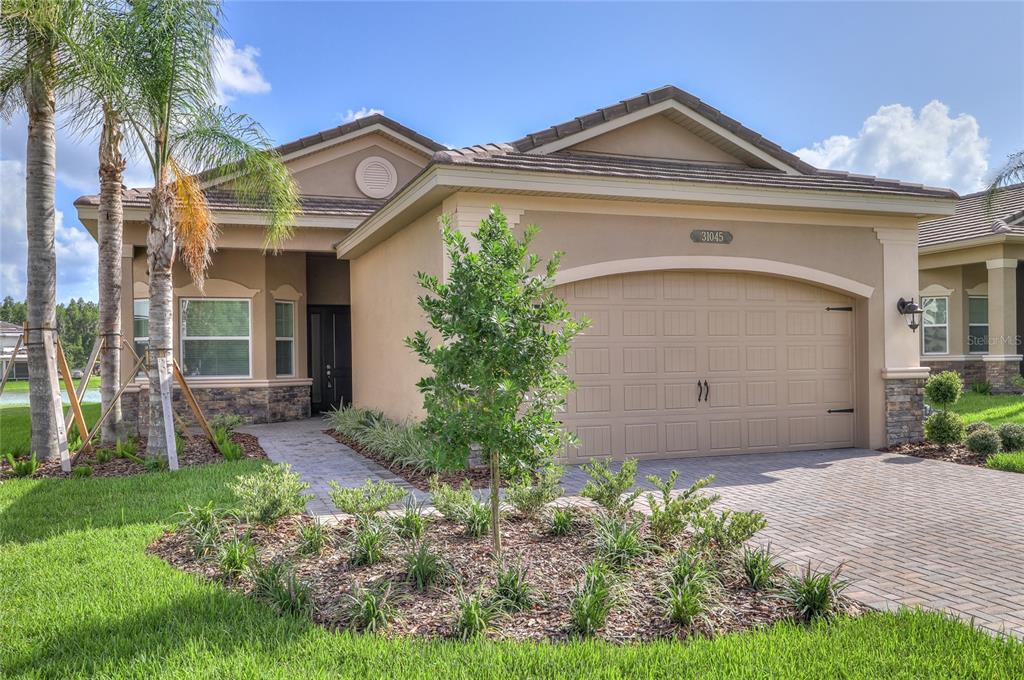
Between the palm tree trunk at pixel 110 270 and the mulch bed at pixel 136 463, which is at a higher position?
the palm tree trunk at pixel 110 270

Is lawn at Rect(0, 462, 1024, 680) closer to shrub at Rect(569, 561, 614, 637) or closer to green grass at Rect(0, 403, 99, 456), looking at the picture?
shrub at Rect(569, 561, 614, 637)

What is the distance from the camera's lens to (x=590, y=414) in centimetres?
923

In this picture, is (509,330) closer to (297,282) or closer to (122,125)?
(122,125)

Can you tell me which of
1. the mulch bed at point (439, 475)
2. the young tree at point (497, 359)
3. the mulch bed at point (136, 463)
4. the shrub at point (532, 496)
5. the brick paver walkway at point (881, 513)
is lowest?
the brick paver walkway at point (881, 513)

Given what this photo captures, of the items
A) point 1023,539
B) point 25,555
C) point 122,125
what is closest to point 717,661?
point 1023,539

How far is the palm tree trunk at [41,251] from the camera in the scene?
9133mm

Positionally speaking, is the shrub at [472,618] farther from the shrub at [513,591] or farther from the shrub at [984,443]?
the shrub at [984,443]

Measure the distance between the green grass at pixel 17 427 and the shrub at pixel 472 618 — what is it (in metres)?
8.67

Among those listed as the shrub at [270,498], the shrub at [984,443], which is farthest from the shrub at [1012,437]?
the shrub at [270,498]

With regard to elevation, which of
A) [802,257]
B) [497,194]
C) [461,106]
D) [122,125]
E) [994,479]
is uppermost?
[461,106]

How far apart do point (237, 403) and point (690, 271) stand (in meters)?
9.45

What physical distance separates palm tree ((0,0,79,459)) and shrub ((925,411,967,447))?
487 inches

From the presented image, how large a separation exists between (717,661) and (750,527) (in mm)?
1681

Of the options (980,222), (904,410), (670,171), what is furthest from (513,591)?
(980,222)
